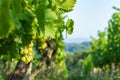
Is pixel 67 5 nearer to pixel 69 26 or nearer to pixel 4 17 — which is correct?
pixel 69 26

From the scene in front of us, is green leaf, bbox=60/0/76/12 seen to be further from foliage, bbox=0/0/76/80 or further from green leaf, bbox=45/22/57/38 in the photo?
green leaf, bbox=45/22/57/38

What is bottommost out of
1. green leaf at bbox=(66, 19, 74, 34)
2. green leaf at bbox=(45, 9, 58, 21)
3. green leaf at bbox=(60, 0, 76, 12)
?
green leaf at bbox=(66, 19, 74, 34)

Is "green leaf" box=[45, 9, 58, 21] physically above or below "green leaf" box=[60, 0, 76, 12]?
below

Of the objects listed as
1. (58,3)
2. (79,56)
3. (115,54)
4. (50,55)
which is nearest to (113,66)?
(115,54)

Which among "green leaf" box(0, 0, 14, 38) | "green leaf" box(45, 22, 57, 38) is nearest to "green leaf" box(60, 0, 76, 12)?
Result: "green leaf" box(45, 22, 57, 38)

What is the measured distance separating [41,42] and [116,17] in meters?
23.1

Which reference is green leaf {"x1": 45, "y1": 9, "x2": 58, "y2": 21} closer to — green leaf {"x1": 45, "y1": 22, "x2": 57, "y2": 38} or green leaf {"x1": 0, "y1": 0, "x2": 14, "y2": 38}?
green leaf {"x1": 45, "y1": 22, "x2": 57, "y2": 38}

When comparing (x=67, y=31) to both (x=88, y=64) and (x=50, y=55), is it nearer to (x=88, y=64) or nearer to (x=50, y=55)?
(x=50, y=55)

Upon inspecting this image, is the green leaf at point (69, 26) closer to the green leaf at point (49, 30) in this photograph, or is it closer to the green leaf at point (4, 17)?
the green leaf at point (49, 30)

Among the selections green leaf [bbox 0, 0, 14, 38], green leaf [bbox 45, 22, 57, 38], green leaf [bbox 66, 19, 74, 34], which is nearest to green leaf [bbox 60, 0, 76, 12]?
green leaf [bbox 66, 19, 74, 34]

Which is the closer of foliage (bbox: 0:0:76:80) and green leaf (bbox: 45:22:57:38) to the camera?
foliage (bbox: 0:0:76:80)

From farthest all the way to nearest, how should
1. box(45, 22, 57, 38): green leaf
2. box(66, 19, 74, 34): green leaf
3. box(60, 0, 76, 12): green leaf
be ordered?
box(66, 19, 74, 34): green leaf → box(60, 0, 76, 12): green leaf → box(45, 22, 57, 38): green leaf

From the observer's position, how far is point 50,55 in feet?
41.9

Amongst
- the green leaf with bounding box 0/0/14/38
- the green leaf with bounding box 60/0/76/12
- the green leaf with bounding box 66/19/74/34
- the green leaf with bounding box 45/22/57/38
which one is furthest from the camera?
the green leaf with bounding box 66/19/74/34
